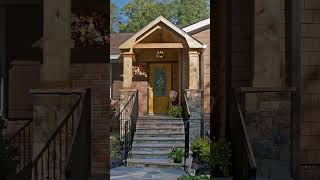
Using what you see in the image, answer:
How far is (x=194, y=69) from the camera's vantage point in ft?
67.1

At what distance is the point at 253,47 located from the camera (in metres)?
6.93

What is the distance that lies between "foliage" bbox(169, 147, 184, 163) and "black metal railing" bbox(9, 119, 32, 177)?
22.4 ft

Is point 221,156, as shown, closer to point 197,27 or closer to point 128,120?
point 128,120

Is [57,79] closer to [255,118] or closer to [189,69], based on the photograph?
[255,118]

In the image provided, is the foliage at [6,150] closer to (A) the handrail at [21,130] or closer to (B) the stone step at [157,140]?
(A) the handrail at [21,130]

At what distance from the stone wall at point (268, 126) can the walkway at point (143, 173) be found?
5933mm

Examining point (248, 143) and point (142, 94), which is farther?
point (142, 94)

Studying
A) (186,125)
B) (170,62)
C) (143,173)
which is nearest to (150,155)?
(186,125)

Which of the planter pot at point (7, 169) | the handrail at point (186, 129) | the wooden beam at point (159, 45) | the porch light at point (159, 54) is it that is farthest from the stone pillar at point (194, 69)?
the planter pot at point (7, 169)

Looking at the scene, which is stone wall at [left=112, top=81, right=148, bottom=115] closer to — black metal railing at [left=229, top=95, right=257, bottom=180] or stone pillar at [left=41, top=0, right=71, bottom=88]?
black metal railing at [left=229, top=95, right=257, bottom=180]

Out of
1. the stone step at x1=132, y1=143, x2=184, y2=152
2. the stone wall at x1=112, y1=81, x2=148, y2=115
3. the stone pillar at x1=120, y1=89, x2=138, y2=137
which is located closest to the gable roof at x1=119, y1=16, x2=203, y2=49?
the stone pillar at x1=120, y1=89, x2=138, y2=137

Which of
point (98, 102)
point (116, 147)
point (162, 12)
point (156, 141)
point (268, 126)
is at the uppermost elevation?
point (162, 12)

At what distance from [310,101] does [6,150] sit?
5199mm

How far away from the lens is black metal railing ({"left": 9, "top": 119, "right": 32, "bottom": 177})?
9258 mm
